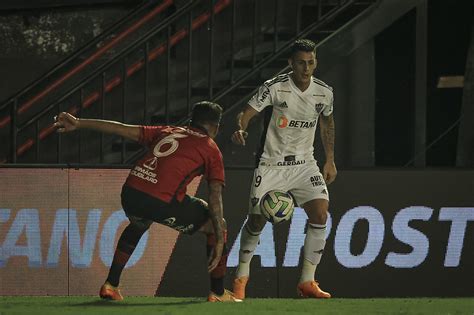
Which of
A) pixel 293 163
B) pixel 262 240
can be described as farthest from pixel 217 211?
pixel 262 240

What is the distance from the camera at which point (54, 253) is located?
41.9 feet

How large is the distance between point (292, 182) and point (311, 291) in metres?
0.93

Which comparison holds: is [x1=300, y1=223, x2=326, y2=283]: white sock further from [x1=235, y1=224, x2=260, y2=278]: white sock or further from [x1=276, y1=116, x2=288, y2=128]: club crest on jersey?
[x1=276, y1=116, x2=288, y2=128]: club crest on jersey

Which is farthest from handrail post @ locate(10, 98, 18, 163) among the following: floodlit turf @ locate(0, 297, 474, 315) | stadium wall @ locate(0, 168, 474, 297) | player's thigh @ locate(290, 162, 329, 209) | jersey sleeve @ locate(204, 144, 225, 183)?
jersey sleeve @ locate(204, 144, 225, 183)

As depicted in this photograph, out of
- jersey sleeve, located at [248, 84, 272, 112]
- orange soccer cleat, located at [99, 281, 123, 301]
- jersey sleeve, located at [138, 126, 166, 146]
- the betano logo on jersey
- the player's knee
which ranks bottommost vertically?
orange soccer cleat, located at [99, 281, 123, 301]

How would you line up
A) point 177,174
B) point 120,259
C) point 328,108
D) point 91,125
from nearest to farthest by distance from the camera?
point 91,125 → point 177,174 → point 120,259 → point 328,108

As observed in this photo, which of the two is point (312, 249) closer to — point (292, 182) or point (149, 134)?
point (292, 182)

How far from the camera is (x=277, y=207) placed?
11.5m

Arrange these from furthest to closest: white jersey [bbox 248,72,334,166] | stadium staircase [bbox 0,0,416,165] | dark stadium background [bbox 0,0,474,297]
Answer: stadium staircase [bbox 0,0,416,165] < dark stadium background [bbox 0,0,474,297] < white jersey [bbox 248,72,334,166]

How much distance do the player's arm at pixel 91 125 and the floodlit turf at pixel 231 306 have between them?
4.32ft

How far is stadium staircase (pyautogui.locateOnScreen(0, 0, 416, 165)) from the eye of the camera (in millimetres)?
14406

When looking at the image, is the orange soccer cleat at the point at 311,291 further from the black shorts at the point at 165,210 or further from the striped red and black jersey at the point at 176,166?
the striped red and black jersey at the point at 176,166

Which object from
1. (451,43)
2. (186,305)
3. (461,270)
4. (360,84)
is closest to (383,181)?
(461,270)

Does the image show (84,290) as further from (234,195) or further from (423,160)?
(423,160)
